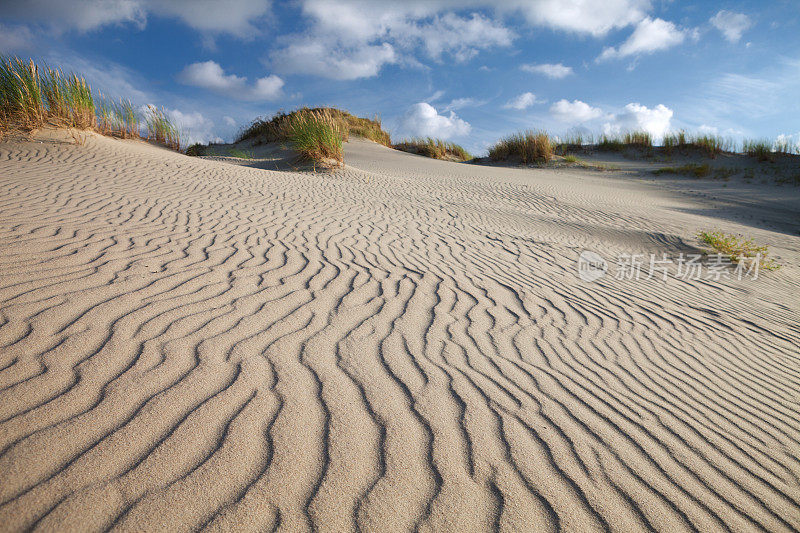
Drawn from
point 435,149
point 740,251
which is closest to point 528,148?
point 435,149

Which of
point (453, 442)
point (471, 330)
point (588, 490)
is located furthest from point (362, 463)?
point (471, 330)

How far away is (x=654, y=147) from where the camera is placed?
21.4 m

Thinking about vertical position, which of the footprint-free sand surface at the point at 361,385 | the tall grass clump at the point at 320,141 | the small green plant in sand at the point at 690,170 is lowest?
A: the footprint-free sand surface at the point at 361,385

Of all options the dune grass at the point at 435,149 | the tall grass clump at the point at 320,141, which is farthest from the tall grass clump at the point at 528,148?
the tall grass clump at the point at 320,141

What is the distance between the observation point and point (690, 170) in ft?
56.0

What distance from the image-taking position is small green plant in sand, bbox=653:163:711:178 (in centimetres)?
1664

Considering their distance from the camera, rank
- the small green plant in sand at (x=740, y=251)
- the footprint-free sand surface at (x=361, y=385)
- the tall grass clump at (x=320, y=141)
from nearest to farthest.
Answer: the footprint-free sand surface at (x=361, y=385) → the small green plant in sand at (x=740, y=251) → the tall grass clump at (x=320, y=141)

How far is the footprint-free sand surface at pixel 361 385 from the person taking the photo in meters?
1.45

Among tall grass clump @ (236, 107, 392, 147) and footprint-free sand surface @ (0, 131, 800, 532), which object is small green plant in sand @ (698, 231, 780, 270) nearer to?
footprint-free sand surface @ (0, 131, 800, 532)

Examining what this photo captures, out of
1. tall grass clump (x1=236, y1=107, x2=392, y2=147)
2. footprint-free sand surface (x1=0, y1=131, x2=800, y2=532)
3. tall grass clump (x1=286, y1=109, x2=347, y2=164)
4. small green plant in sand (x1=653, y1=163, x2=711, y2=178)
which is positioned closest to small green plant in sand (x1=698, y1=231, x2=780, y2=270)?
footprint-free sand surface (x1=0, y1=131, x2=800, y2=532)

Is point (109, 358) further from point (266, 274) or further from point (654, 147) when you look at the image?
point (654, 147)

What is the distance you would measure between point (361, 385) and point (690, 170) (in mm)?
20460

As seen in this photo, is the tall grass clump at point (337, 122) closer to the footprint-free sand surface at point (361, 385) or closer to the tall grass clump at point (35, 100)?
the tall grass clump at point (35, 100)

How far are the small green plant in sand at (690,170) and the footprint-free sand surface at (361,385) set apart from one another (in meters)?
14.9
